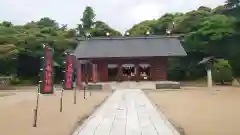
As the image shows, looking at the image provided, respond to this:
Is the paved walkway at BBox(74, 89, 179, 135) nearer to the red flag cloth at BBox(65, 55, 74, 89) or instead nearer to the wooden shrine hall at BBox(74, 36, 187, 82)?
the red flag cloth at BBox(65, 55, 74, 89)

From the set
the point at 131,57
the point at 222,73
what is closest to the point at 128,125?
the point at 222,73

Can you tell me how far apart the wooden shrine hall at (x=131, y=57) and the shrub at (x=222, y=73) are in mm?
4376

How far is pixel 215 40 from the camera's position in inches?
1521

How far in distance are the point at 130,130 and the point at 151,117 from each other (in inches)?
102

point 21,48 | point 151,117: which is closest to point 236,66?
point 21,48

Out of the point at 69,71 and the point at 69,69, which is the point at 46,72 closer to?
the point at 69,69

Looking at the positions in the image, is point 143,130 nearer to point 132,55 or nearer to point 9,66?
point 132,55

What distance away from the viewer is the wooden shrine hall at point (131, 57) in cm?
3766

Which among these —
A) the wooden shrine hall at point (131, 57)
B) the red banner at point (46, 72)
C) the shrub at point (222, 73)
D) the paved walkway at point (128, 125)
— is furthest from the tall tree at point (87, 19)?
the paved walkway at point (128, 125)

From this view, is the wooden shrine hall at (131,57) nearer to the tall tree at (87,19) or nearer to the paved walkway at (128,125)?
the paved walkway at (128,125)

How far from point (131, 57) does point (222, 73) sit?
10.3m

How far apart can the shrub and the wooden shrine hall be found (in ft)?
14.4

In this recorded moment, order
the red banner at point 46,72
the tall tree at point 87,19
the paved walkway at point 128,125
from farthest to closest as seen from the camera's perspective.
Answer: the tall tree at point 87,19, the red banner at point 46,72, the paved walkway at point 128,125

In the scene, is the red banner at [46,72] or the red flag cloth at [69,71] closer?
the red banner at [46,72]
